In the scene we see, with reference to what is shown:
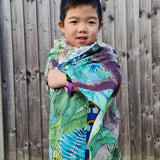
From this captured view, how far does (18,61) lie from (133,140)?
165 cm

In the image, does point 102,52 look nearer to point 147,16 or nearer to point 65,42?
point 65,42

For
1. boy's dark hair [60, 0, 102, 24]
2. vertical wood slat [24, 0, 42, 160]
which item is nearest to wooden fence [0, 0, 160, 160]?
vertical wood slat [24, 0, 42, 160]

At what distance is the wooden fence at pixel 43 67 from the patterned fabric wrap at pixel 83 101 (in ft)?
4.13

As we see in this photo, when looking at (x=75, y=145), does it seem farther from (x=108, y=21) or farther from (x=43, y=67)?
(x=108, y=21)

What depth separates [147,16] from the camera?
279cm

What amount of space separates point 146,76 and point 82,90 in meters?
1.60

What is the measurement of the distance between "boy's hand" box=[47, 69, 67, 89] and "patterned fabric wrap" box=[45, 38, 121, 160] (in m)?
0.04

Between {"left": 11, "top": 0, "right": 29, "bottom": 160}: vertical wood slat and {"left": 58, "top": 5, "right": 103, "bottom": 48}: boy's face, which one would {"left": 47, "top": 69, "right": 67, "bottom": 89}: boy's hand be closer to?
{"left": 58, "top": 5, "right": 103, "bottom": 48}: boy's face

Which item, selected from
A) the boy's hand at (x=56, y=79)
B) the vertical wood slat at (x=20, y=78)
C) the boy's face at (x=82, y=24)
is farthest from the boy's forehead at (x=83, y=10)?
the vertical wood slat at (x=20, y=78)

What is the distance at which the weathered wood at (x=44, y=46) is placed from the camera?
2779 millimetres

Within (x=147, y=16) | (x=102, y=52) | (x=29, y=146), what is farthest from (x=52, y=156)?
(x=147, y=16)

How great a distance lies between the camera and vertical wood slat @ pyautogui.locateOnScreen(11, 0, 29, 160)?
2.78 metres

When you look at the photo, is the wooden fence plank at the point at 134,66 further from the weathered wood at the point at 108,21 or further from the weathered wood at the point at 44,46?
the weathered wood at the point at 44,46

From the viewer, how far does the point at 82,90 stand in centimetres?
→ 142
